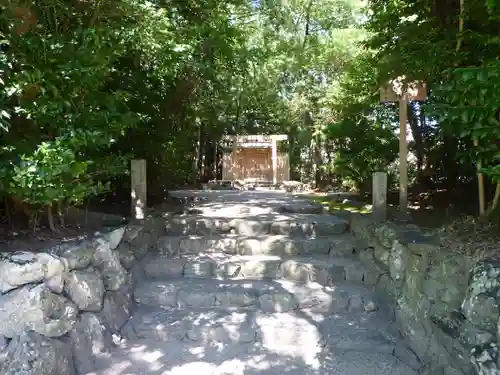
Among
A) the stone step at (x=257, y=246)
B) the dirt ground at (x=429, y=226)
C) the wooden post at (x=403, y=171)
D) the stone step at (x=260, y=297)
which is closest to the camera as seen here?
the dirt ground at (x=429, y=226)

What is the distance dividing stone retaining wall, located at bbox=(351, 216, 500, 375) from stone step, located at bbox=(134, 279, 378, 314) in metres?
0.28

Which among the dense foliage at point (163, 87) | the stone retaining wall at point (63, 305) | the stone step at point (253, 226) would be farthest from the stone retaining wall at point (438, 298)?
the stone retaining wall at point (63, 305)

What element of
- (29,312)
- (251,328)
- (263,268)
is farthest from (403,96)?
(29,312)

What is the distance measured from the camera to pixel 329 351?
116 inches

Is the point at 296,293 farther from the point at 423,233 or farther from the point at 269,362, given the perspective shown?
the point at 423,233

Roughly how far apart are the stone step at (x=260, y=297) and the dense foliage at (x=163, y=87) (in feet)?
3.42

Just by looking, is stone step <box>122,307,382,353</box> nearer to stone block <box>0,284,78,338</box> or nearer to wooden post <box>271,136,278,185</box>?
stone block <box>0,284,78,338</box>

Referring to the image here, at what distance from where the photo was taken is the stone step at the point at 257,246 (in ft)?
13.6

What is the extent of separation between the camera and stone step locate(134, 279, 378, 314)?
3.35 metres

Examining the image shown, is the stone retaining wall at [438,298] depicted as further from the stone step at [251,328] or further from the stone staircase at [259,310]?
the stone step at [251,328]

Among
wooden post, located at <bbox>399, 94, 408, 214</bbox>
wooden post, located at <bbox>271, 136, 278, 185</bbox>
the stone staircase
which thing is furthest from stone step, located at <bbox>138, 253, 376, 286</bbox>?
wooden post, located at <bbox>271, 136, 278, 185</bbox>

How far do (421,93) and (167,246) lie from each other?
10.9 feet

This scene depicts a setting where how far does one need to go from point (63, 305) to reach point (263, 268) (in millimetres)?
1810

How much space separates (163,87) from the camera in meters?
5.11
